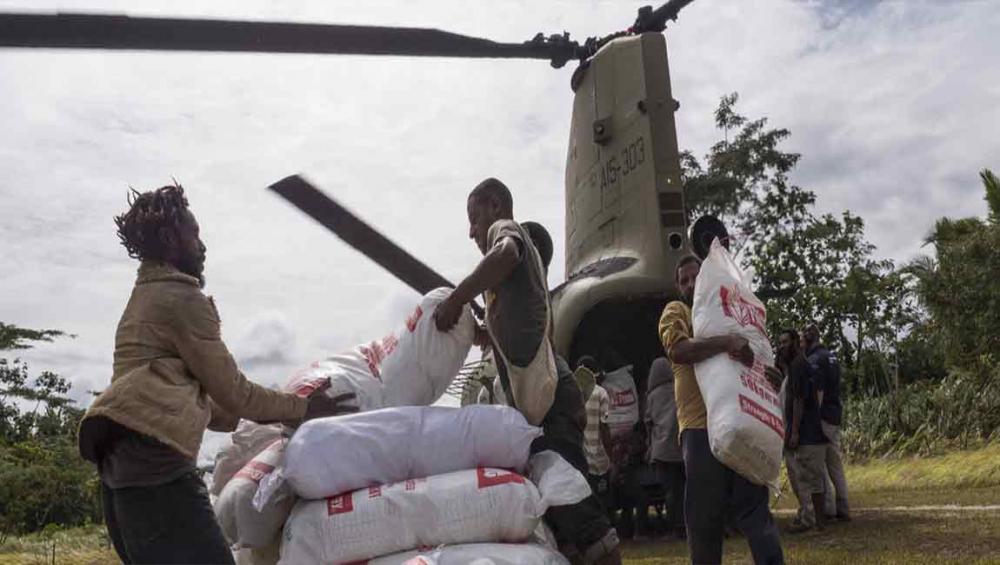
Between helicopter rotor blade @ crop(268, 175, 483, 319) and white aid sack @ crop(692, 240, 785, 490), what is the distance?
1.30m

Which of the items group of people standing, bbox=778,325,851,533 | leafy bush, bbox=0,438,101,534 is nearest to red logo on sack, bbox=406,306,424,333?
group of people standing, bbox=778,325,851,533

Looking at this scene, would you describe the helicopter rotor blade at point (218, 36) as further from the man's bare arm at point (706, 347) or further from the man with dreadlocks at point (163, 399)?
the man's bare arm at point (706, 347)

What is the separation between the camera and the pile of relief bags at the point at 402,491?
274 centimetres

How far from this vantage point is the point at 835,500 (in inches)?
284

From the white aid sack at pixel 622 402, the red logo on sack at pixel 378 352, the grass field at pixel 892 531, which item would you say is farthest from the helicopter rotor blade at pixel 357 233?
the white aid sack at pixel 622 402

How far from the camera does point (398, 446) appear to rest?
285 centimetres

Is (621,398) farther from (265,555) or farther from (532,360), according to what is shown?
(265,555)

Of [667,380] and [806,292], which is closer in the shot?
[667,380]

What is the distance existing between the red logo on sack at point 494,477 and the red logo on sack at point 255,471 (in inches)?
27.6

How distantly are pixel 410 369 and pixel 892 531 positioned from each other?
4.20m

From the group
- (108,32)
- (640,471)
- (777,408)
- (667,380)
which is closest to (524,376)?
(777,408)

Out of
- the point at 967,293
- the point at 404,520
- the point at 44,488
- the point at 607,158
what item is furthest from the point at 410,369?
the point at 967,293

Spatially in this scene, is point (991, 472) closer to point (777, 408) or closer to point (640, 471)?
point (640, 471)

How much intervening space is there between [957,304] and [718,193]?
9762 millimetres
